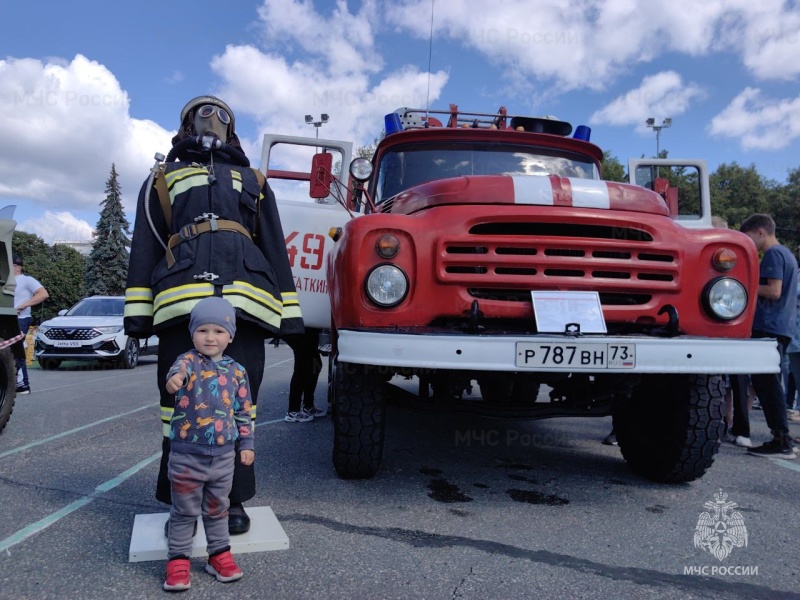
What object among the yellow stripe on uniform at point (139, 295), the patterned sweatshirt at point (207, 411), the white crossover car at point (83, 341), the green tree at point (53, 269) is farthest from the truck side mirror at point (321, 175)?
the green tree at point (53, 269)

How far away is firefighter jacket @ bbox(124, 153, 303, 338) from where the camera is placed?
267 cm

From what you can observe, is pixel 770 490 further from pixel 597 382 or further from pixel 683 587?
pixel 683 587

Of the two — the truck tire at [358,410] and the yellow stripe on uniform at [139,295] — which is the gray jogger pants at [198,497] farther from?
the truck tire at [358,410]

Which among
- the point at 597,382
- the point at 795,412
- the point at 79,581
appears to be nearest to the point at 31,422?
the point at 79,581

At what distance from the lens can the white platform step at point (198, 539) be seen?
2.61 metres

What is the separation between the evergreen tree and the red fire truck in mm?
49423

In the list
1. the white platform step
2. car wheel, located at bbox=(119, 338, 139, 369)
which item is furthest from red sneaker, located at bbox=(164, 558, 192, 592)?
car wheel, located at bbox=(119, 338, 139, 369)

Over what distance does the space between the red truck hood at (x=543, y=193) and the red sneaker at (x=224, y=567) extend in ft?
6.86

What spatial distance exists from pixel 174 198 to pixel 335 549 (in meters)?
1.64

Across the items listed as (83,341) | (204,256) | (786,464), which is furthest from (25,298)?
(786,464)

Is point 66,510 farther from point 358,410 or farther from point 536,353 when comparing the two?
point 536,353

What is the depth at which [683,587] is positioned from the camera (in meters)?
2.51

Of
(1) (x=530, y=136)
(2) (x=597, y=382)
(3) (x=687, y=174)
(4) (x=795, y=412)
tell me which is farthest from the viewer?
(4) (x=795, y=412)

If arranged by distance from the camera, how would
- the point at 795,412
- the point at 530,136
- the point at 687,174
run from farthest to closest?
the point at 795,412, the point at 687,174, the point at 530,136
